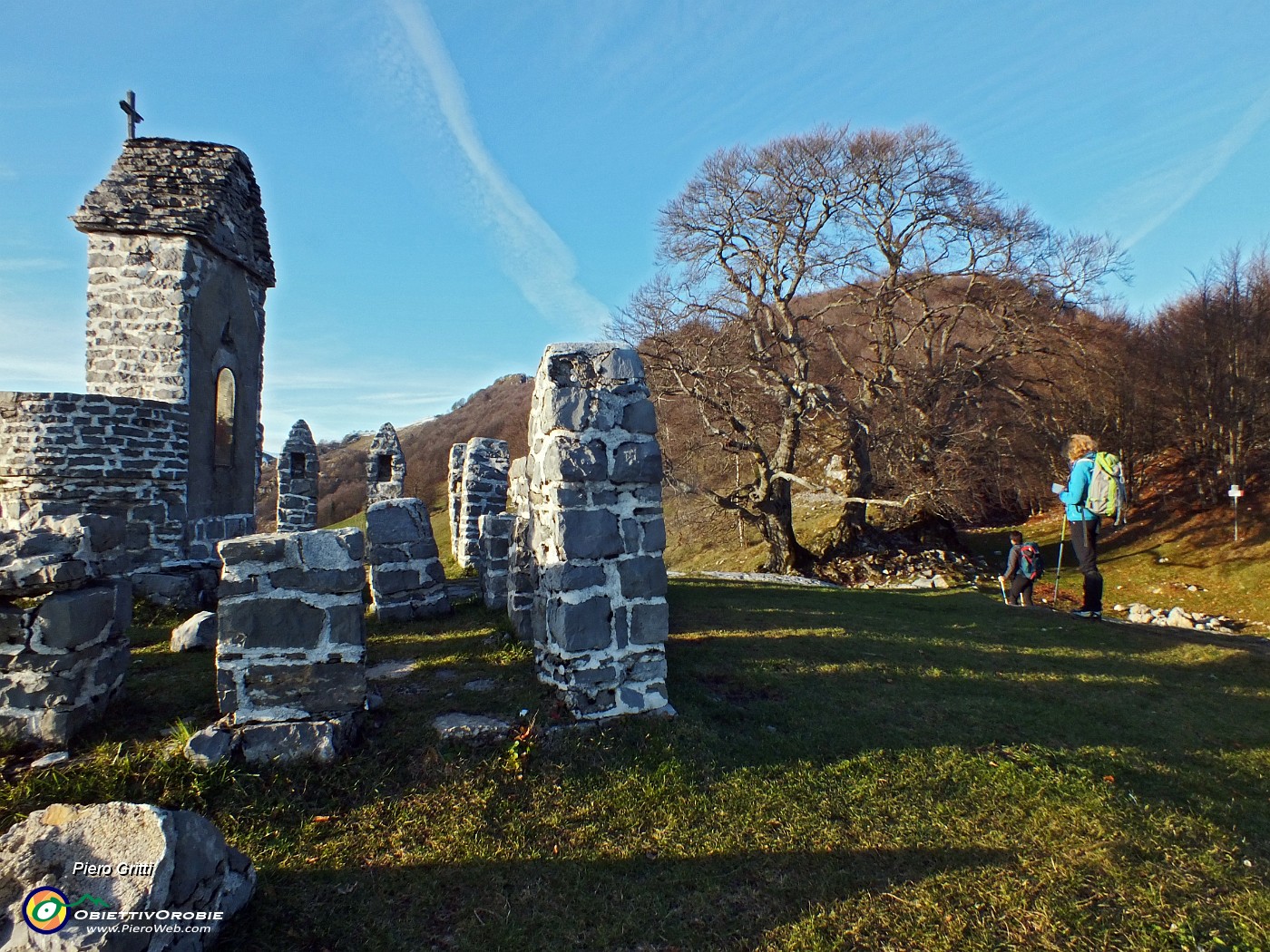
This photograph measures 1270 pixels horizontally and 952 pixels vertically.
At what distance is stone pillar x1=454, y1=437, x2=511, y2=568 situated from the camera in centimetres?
1284

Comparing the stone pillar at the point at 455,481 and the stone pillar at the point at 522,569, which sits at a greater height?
the stone pillar at the point at 455,481

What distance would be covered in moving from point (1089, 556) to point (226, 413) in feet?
46.9

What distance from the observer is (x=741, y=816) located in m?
3.95

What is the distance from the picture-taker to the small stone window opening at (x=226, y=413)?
11.8 meters

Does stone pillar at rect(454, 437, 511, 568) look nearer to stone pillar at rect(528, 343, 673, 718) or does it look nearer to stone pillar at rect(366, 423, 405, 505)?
stone pillar at rect(366, 423, 405, 505)

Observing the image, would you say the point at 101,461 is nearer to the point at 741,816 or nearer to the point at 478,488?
the point at 478,488

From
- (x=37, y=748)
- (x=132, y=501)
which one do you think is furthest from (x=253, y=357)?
(x=37, y=748)

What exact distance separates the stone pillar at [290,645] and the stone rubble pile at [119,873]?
4.35 feet

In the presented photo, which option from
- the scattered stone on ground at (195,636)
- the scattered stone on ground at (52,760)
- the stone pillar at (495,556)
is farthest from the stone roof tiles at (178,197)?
the scattered stone on ground at (52,760)

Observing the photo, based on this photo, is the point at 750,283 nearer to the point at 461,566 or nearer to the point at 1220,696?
the point at 461,566

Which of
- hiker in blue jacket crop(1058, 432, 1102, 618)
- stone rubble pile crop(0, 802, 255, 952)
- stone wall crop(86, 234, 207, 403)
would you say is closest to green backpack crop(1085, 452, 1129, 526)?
hiker in blue jacket crop(1058, 432, 1102, 618)

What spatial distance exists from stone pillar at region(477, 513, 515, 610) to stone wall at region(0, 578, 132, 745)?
4.29 m

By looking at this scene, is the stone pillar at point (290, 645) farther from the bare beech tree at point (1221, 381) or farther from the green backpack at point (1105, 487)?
the bare beech tree at point (1221, 381)

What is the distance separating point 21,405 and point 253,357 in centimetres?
438
